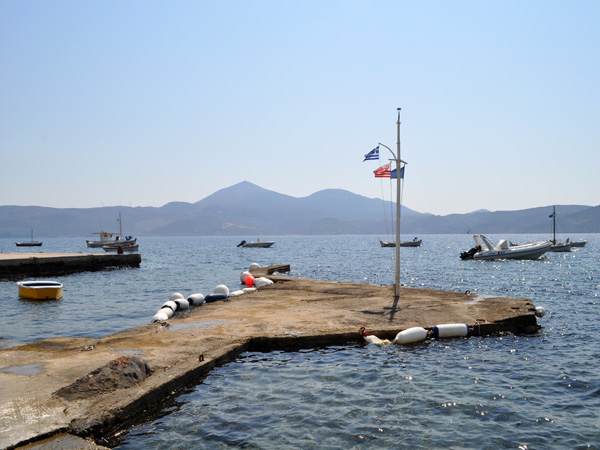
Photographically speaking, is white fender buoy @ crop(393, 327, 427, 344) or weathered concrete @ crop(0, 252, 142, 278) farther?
weathered concrete @ crop(0, 252, 142, 278)

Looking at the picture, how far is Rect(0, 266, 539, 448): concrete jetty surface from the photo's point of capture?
317 inches

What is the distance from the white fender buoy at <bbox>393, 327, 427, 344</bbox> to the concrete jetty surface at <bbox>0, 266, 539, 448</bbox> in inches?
22.5

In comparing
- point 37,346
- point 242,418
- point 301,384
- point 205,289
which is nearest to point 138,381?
point 242,418

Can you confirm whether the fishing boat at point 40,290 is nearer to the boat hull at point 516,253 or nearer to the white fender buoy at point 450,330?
the white fender buoy at point 450,330

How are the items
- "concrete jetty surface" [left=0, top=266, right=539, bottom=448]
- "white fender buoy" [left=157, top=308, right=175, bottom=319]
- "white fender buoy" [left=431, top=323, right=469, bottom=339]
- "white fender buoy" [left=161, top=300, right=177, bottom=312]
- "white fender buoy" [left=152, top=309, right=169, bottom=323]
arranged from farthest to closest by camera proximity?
"white fender buoy" [left=161, top=300, right=177, bottom=312]
"white fender buoy" [left=157, top=308, right=175, bottom=319]
"white fender buoy" [left=152, top=309, right=169, bottom=323]
"white fender buoy" [left=431, top=323, right=469, bottom=339]
"concrete jetty surface" [left=0, top=266, right=539, bottom=448]

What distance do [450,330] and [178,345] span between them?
341 inches

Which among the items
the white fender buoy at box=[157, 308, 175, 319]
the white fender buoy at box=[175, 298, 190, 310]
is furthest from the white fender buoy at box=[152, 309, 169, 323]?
the white fender buoy at box=[175, 298, 190, 310]

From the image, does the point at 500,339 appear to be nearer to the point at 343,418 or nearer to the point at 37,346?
the point at 343,418

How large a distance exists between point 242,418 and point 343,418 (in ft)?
6.38

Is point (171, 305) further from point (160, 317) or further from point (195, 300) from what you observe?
point (160, 317)

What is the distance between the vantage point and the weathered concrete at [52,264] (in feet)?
139

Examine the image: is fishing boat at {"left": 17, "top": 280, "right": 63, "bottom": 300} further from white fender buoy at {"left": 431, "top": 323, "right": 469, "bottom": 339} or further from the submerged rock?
white fender buoy at {"left": 431, "top": 323, "right": 469, "bottom": 339}

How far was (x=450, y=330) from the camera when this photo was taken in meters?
15.4

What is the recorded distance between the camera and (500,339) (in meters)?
15.7
